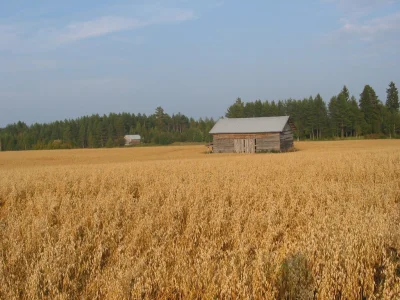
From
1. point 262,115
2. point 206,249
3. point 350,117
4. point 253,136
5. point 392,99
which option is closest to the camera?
point 206,249

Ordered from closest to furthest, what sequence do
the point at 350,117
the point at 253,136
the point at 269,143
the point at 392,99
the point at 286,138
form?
the point at 269,143 → the point at 253,136 → the point at 286,138 → the point at 350,117 → the point at 392,99

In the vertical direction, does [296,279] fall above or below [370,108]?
below

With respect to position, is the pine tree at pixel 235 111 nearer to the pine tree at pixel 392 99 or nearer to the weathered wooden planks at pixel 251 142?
the pine tree at pixel 392 99

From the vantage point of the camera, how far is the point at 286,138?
154ft

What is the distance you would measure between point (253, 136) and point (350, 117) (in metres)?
43.0

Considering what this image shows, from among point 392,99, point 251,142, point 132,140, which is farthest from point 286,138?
point 132,140

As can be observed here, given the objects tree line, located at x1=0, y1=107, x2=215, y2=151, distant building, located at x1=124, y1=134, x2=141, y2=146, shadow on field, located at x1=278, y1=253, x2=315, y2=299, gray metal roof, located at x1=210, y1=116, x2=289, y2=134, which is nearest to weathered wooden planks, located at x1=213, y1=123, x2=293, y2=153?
gray metal roof, located at x1=210, y1=116, x2=289, y2=134

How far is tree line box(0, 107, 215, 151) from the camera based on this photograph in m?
102

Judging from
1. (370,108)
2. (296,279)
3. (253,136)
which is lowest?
(296,279)

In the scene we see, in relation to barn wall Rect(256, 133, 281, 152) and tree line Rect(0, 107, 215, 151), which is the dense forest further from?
barn wall Rect(256, 133, 281, 152)

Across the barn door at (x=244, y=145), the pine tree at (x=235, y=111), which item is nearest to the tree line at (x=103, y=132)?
Answer: the pine tree at (x=235, y=111)

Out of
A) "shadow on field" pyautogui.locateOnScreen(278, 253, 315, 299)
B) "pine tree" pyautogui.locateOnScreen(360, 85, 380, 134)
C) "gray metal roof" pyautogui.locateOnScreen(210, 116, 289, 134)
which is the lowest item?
"shadow on field" pyautogui.locateOnScreen(278, 253, 315, 299)

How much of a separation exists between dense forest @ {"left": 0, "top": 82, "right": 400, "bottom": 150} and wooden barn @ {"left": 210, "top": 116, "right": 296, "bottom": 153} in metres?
37.1

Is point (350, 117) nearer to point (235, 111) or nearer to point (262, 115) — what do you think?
point (262, 115)
